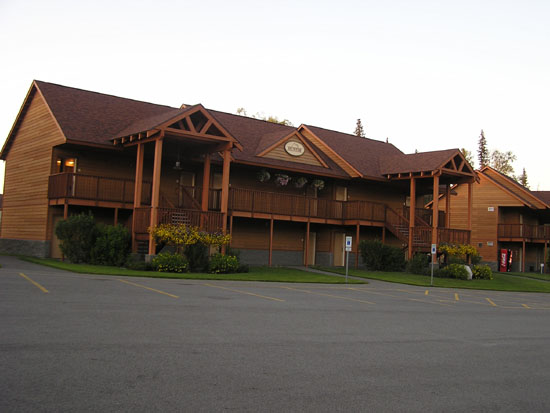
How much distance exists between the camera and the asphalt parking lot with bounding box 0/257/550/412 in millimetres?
6266

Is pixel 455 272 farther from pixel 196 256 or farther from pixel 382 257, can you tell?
pixel 196 256

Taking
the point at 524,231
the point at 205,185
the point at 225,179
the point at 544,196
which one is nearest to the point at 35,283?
the point at 225,179

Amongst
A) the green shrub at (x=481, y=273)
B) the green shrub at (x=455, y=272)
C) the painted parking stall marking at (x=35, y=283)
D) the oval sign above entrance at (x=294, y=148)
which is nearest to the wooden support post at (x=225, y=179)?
the oval sign above entrance at (x=294, y=148)

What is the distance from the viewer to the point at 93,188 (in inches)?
1020

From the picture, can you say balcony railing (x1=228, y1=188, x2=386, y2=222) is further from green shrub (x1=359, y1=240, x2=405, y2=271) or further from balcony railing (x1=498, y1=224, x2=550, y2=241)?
balcony railing (x1=498, y1=224, x2=550, y2=241)

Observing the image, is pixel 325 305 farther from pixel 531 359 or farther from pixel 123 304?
pixel 531 359

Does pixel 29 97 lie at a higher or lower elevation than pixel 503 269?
higher

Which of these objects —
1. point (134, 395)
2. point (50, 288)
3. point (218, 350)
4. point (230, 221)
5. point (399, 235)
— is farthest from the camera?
point (399, 235)

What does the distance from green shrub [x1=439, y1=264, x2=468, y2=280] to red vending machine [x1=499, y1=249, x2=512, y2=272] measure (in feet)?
58.6

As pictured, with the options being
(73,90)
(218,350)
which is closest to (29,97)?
(73,90)

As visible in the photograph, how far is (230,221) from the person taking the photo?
28.7 meters

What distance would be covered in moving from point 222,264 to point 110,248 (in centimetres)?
453

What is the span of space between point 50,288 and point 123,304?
9.80 ft

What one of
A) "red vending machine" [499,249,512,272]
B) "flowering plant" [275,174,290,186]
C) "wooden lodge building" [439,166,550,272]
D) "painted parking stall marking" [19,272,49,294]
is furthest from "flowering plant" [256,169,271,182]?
"red vending machine" [499,249,512,272]
